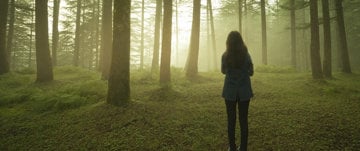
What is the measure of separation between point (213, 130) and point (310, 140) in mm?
2450

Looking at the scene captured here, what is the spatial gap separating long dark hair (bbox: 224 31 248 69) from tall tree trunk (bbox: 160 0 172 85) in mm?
8038

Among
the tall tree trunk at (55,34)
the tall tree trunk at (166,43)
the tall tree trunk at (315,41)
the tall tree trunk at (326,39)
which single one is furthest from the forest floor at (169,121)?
the tall tree trunk at (55,34)

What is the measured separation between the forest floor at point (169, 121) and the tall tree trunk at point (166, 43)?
216 centimetres

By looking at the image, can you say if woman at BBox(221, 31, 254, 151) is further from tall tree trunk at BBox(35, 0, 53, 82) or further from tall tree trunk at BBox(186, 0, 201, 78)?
tall tree trunk at BBox(35, 0, 53, 82)

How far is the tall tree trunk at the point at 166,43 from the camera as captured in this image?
1243 centimetres

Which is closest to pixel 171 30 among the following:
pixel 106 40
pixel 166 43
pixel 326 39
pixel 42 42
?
pixel 166 43

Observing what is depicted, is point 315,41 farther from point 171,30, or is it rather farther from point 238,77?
point 238,77

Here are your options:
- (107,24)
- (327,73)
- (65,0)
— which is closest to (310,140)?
(327,73)

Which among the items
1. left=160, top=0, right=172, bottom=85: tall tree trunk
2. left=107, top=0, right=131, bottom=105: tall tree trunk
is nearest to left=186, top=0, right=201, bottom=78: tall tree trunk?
left=160, top=0, right=172, bottom=85: tall tree trunk

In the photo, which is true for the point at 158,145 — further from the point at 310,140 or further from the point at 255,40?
the point at 255,40

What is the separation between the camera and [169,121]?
7.25 meters

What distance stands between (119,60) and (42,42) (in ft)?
28.8

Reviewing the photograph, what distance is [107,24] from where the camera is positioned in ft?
48.9

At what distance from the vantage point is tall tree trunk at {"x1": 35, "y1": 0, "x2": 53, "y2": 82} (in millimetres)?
14023
